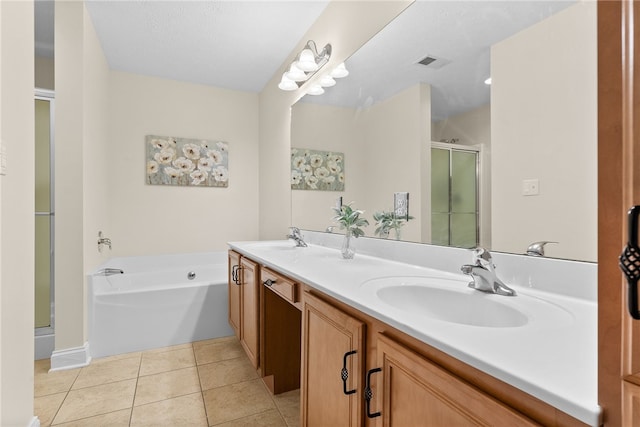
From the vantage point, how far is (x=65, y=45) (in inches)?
87.1

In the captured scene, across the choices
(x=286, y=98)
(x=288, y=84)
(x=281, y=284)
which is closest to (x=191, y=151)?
(x=286, y=98)

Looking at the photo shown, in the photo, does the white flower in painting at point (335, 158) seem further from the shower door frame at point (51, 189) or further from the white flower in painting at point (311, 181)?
the shower door frame at point (51, 189)

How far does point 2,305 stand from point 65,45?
6.11 ft

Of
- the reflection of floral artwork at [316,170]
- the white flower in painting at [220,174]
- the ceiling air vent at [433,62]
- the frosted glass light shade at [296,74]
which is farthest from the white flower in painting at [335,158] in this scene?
the white flower in painting at [220,174]

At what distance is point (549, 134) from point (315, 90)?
1776 mm

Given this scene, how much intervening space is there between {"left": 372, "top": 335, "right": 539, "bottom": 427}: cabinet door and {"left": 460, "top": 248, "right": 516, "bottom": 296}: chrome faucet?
1.36 ft

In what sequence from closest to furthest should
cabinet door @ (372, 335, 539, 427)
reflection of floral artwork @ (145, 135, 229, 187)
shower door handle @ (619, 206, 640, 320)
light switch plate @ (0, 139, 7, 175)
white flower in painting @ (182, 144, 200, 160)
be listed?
shower door handle @ (619, 206, 640, 320) < cabinet door @ (372, 335, 539, 427) < light switch plate @ (0, 139, 7, 175) < reflection of floral artwork @ (145, 135, 229, 187) < white flower in painting @ (182, 144, 200, 160)

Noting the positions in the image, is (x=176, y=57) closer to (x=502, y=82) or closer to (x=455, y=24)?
(x=455, y=24)

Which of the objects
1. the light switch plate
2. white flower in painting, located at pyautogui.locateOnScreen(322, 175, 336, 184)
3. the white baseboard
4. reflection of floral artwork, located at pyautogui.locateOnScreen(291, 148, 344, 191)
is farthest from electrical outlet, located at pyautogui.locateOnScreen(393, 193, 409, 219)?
the white baseboard

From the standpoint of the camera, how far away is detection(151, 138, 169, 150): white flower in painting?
11.0ft

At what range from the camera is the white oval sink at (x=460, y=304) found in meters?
0.82

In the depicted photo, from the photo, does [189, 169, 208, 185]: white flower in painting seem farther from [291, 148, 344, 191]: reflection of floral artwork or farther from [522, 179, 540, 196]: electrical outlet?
[522, 179, 540, 196]: electrical outlet

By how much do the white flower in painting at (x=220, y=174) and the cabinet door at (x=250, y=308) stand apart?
1.68 metres

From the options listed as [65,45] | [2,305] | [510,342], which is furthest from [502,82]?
[65,45]
